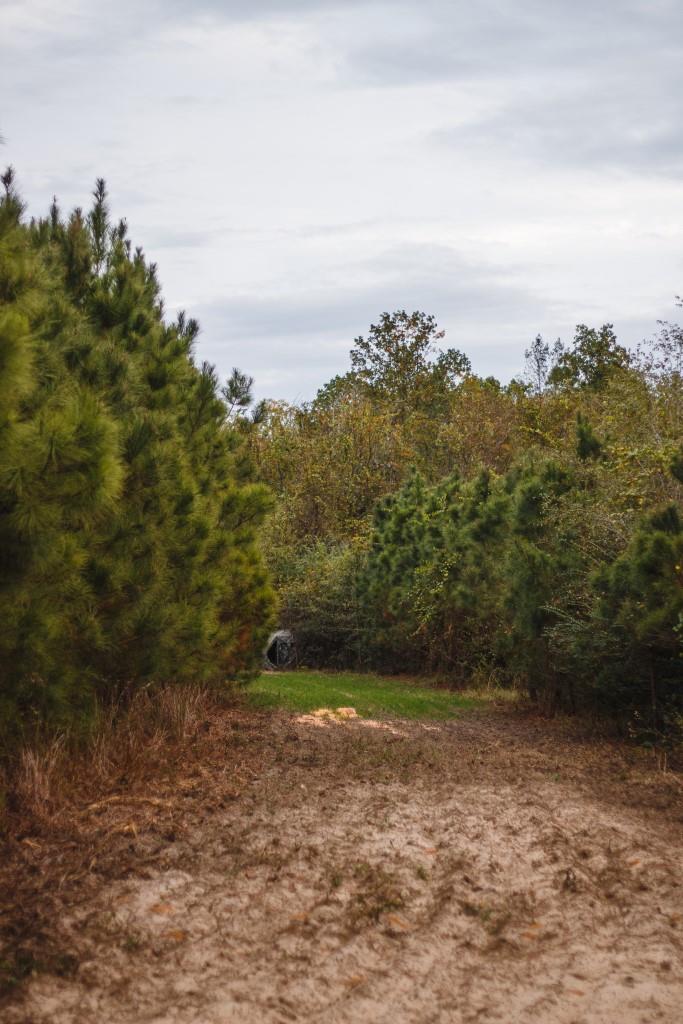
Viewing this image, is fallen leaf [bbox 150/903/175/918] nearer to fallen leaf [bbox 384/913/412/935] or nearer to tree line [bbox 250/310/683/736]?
fallen leaf [bbox 384/913/412/935]

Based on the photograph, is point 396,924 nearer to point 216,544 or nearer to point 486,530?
point 216,544

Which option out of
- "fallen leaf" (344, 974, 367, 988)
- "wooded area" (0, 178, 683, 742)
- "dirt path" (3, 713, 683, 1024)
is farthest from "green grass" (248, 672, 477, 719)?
"fallen leaf" (344, 974, 367, 988)

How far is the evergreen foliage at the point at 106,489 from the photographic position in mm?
5398

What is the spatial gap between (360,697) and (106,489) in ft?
25.9

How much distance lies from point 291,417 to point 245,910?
2375 centimetres

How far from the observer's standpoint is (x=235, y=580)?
10.4 m

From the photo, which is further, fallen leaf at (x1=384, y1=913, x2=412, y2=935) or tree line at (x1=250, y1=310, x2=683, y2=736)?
tree line at (x1=250, y1=310, x2=683, y2=736)

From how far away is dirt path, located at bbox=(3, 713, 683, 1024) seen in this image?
4254 millimetres

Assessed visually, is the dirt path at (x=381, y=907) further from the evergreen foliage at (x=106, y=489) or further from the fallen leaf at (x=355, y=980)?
the evergreen foliage at (x=106, y=489)

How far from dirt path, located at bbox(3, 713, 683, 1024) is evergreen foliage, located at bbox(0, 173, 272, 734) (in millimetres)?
1146

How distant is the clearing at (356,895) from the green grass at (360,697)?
3.07 m

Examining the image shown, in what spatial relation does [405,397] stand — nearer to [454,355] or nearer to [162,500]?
[454,355]

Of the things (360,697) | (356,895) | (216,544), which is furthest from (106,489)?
(360,697)

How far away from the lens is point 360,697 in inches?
508
